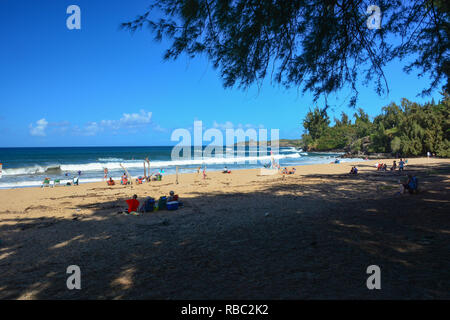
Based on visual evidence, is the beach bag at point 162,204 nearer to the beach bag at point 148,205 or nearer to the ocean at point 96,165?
the beach bag at point 148,205

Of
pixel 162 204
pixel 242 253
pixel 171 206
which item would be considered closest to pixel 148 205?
pixel 162 204

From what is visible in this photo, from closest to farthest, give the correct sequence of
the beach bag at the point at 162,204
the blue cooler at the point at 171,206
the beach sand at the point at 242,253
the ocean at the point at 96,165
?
the beach sand at the point at 242,253
the blue cooler at the point at 171,206
the beach bag at the point at 162,204
the ocean at the point at 96,165

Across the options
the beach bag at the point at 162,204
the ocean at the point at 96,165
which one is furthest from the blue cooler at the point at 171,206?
the ocean at the point at 96,165

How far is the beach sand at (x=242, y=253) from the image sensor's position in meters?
2.93

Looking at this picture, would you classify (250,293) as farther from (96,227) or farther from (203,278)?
(96,227)

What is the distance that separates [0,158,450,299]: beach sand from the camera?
2932 mm

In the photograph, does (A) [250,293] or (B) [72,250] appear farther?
(B) [72,250]

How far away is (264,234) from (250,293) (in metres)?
2.32

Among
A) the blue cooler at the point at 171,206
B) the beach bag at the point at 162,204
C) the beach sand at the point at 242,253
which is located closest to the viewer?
the beach sand at the point at 242,253

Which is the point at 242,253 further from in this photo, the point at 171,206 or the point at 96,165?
the point at 96,165

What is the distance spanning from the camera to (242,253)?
4.11 m

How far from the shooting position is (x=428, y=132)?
3403 cm

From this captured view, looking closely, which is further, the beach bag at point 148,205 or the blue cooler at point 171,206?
the blue cooler at point 171,206
